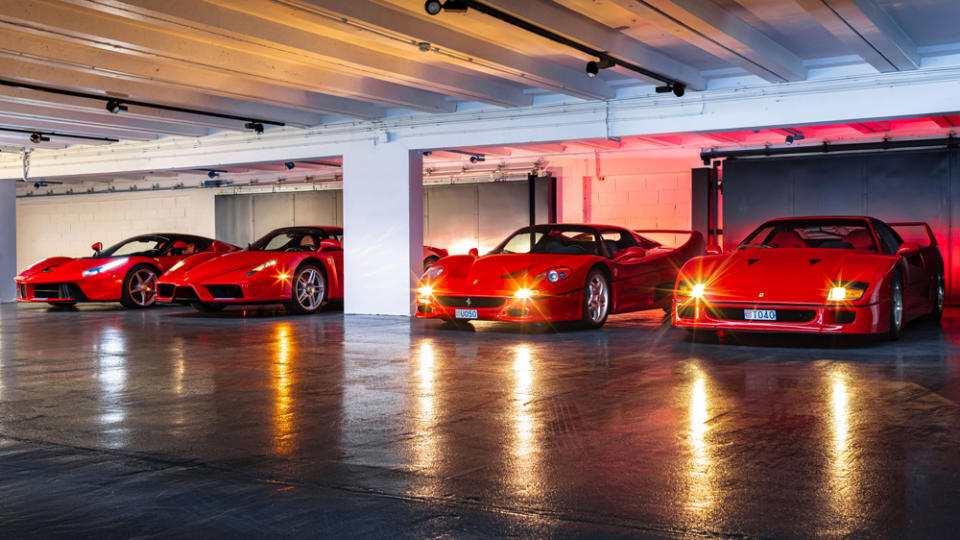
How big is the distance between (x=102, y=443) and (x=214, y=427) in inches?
21.0

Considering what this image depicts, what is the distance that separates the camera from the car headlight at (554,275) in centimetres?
919

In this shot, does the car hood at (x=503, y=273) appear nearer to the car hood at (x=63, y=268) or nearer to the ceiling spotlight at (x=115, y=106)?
the ceiling spotlight at (x=115, y=106)

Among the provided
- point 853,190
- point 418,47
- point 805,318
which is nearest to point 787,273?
point 805,318

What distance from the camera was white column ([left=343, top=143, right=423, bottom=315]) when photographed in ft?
41.4

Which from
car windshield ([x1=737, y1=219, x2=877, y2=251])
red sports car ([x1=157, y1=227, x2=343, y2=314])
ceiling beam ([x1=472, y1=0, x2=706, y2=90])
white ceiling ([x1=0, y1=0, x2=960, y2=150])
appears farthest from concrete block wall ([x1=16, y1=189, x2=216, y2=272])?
car windshield ([x1=737, y1=219, x2=877, y2=251])

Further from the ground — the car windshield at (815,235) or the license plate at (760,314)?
the car windshield at (815,235)

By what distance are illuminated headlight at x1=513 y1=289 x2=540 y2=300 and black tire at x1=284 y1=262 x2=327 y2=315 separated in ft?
13.6

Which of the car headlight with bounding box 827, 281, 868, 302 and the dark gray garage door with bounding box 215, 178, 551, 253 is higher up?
the dark gray garage door with bounding box 215, 178, 551, 253

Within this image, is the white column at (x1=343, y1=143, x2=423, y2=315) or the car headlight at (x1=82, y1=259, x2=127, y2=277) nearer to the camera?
the white column at (x1=343, y1=143, x2=423, y2=315)

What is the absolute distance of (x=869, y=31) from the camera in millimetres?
7824

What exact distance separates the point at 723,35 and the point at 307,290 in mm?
6980

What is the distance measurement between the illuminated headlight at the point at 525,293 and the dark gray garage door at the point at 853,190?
741 centimetres

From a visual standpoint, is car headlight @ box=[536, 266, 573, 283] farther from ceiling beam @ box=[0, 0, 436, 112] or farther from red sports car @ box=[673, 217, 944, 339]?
ceiling beam @ box=[0, 0, 436, 112]

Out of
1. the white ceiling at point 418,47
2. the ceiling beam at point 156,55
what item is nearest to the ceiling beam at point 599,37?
the white ceiling at point 418,47
